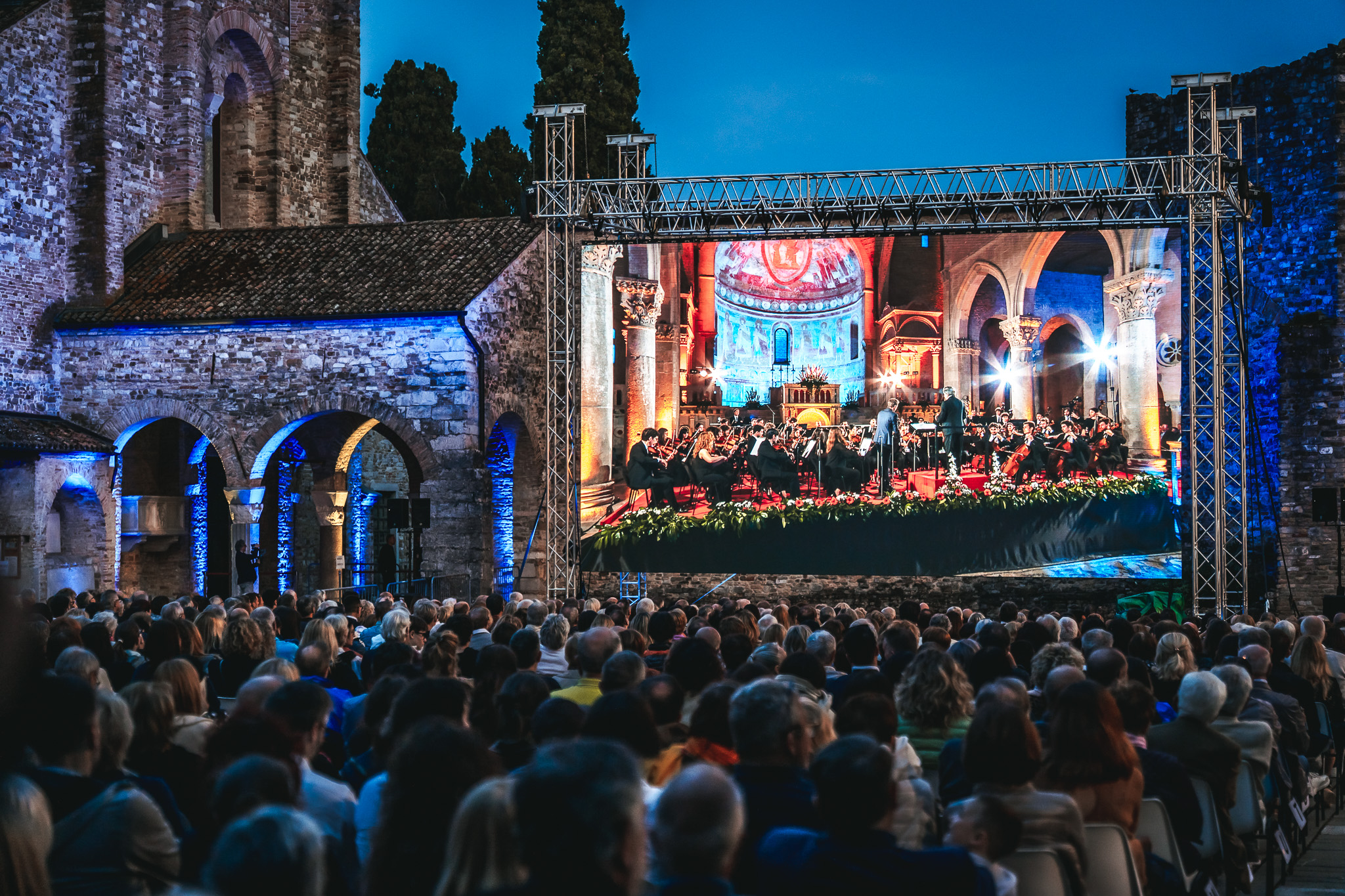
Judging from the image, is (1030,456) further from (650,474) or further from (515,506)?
(515,506)

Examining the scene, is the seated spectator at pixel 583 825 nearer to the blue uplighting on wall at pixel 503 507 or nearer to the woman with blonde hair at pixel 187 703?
the woman with blonde hair at pixel 187 703

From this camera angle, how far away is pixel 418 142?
38.5 meters

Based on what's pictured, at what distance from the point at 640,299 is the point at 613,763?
20.2m

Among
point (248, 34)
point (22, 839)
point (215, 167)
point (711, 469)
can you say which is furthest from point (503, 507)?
point (22, 839)

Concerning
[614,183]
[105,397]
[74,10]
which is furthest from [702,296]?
[74,10]

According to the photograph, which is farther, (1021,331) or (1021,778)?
(1021,331)

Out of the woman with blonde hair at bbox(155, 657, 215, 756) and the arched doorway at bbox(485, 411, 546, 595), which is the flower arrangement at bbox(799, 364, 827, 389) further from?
the woman with blonde hair at bbox(155, 657, 215, 756)

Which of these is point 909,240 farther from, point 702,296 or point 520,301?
point 520,301

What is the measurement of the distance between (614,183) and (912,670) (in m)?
16.3

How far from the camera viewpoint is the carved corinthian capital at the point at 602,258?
22.8 meters

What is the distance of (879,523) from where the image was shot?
21.8 m

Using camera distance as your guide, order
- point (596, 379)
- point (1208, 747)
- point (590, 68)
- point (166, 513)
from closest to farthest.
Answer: point (1208, 747) < point (596, 379) < point (166, 513) < point (590, 68)

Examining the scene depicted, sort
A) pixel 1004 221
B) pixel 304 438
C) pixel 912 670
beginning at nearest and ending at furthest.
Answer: pixel 912 670 < pixel 1004 221 < pixel 304 438

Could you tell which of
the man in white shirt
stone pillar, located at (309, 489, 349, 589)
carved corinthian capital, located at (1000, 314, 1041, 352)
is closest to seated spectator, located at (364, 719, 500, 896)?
the man in white shirt
